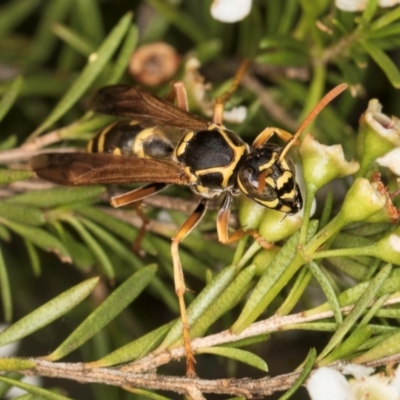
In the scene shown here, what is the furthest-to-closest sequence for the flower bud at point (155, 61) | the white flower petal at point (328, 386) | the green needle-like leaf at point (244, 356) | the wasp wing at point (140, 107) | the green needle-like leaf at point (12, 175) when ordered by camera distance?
the flower bud at point (155, 61), the wasp wing at point (140, 107), the green needle-like leaf at point (12, 175), the green needle-like leaf at point (244, 356), the white flower petal at point (328, 386)

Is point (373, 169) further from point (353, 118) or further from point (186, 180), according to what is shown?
point (353, 118)

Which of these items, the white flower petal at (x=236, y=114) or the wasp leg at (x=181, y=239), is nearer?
the wasp leg at (x=181, y=239)

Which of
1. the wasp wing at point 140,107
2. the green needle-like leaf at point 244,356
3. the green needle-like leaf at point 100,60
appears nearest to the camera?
the green needle-like leaf at point 244,356

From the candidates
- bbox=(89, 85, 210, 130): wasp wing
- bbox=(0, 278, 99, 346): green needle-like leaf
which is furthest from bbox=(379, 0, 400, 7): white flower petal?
bbox=(0, 278, 99, 346): green needle-like leaf

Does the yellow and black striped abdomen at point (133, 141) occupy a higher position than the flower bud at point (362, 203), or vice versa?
the yellow and black striped abdomen at point (133, 141)

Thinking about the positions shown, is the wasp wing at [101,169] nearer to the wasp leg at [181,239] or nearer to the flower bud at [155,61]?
the wasp leg at [181,239]

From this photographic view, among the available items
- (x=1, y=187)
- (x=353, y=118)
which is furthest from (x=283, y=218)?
(x=353, y=118)

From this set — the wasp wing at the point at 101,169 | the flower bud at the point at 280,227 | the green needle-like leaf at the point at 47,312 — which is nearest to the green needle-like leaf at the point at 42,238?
the wasp wing at the point at 101,169
